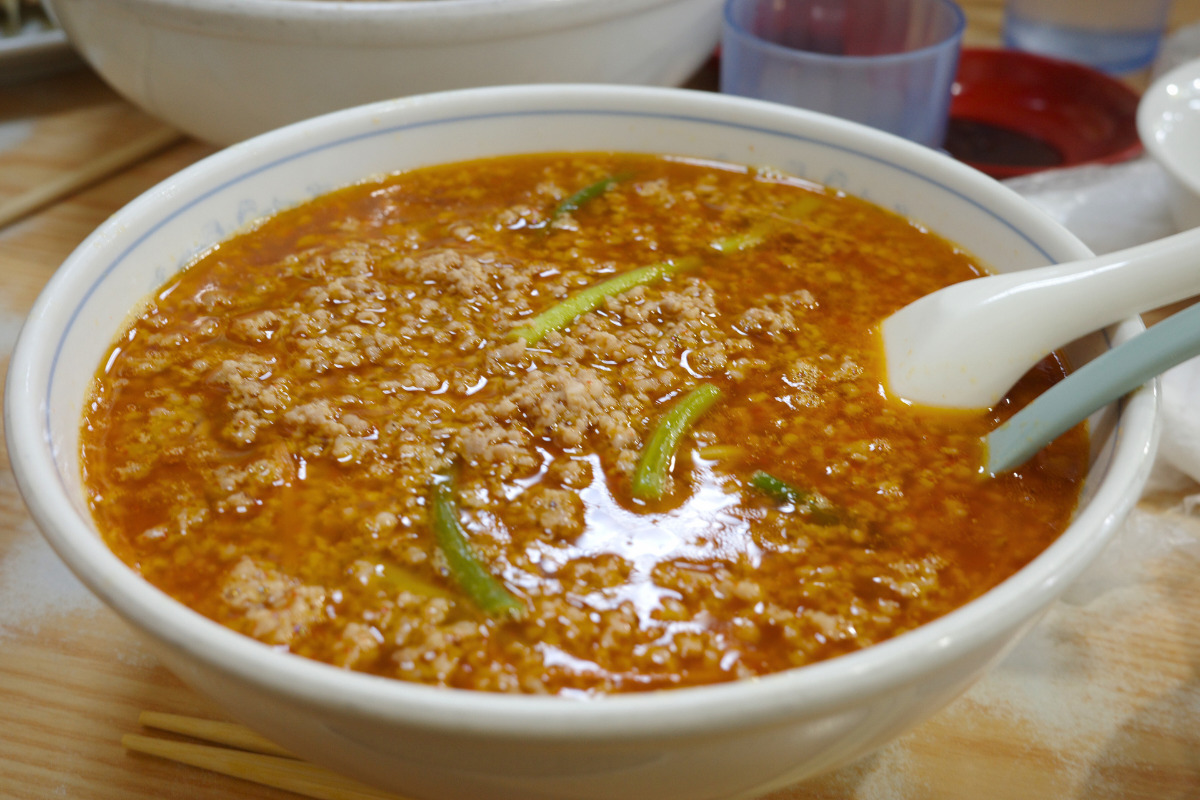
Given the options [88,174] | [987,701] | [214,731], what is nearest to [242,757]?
[214,731]

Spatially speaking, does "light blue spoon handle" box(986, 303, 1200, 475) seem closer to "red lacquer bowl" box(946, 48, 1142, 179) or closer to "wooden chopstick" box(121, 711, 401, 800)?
"wooden chopstick" box(121, 711, 401, 800)

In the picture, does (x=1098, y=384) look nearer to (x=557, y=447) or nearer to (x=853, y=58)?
(x=557, y=447)

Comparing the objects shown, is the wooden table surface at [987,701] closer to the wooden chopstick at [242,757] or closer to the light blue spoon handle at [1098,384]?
the wooden chopstick at [242,757]

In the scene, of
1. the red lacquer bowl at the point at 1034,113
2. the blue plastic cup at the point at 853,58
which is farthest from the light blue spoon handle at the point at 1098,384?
the red lacquer bowl at the point at 1034,113

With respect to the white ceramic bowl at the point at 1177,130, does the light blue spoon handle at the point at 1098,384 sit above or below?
above

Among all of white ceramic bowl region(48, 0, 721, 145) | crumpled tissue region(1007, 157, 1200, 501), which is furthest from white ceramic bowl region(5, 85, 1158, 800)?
crumpled tissue region(1007, 157, 1200, 501)

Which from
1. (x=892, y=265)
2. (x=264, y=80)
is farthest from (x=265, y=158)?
(x=892, y=265)
